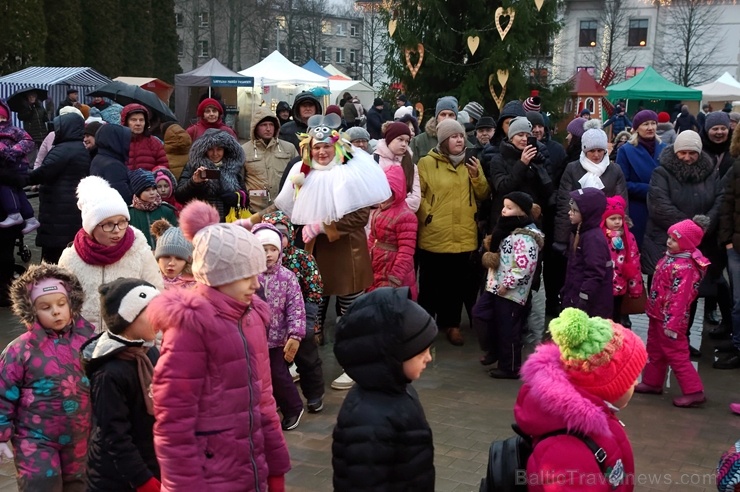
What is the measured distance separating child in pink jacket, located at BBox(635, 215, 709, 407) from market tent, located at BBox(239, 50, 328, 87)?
2468cm

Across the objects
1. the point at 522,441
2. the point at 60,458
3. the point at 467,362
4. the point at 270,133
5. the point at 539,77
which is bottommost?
the point at 467,362

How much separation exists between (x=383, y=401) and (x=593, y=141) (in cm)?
560

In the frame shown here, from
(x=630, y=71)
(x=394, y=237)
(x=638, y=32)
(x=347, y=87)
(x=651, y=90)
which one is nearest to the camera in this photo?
(x=394, y=237)

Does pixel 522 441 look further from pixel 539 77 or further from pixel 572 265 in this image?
pixel 539 77

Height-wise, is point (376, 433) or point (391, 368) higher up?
point (391, 368)

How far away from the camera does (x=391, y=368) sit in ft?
9.96

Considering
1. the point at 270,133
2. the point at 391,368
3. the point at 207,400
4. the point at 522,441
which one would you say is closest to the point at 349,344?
the point at 391,368

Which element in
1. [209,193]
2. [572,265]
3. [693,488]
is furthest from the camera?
[209,193]

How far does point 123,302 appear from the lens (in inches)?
142

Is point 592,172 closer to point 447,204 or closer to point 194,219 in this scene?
point 447,204

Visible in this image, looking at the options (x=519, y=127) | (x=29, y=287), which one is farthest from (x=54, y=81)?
(x=29, y=287)

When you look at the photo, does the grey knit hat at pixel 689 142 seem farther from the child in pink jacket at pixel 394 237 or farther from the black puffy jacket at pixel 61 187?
the black puffy jacket at pixel 61 187

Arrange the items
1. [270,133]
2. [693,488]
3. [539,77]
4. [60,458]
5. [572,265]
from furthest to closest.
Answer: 1. [539,77]
2. [270,133]
3. [572,265]
4. [693,488]
5. [60,458]

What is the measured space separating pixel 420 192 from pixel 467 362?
1.73 meters
